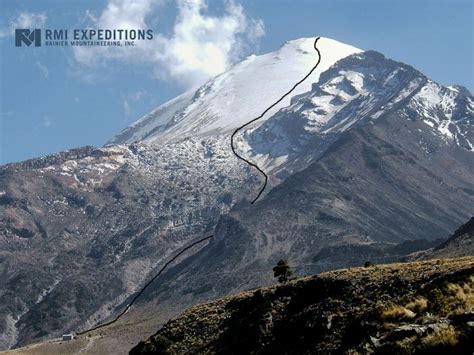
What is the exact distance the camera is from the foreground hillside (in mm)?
30797

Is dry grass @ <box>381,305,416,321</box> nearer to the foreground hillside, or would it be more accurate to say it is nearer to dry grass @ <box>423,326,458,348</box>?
the foreground hillside

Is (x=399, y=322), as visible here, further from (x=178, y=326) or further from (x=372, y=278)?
(x=178, y=326)

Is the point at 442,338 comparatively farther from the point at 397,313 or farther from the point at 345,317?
the point at 345,317

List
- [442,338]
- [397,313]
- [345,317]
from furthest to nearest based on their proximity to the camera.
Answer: [345,317], [397,313], [442,338]

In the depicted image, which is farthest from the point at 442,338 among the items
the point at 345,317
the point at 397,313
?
the point at 345,317

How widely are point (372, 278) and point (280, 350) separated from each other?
30.7 ft

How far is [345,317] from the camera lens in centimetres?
4528

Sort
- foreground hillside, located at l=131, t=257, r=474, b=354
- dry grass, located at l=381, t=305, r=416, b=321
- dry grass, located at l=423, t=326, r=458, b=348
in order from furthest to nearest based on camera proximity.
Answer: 1. dry grass, located at l=381, t=305, r=416, b=321
2. foreground hillside, located at l=131, t=257, r=474, b=354
3. dry grass, located at l=423, t=326, r=458, b=348

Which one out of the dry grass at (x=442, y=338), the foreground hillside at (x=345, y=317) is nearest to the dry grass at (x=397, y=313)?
the foreground hillside at (x=345, y=317)

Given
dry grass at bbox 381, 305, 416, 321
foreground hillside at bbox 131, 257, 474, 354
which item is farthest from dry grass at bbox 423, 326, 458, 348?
dry grass at bbox 381, 305, 416, 321

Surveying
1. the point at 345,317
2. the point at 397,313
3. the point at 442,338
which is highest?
the point at 442,338

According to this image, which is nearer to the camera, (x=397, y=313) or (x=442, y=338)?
(x=442, y=338)

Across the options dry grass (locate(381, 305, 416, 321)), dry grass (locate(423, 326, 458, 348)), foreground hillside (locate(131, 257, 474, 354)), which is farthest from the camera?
dry grass (locate(381, 305, 416, 321))

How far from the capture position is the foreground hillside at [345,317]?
101 ft
